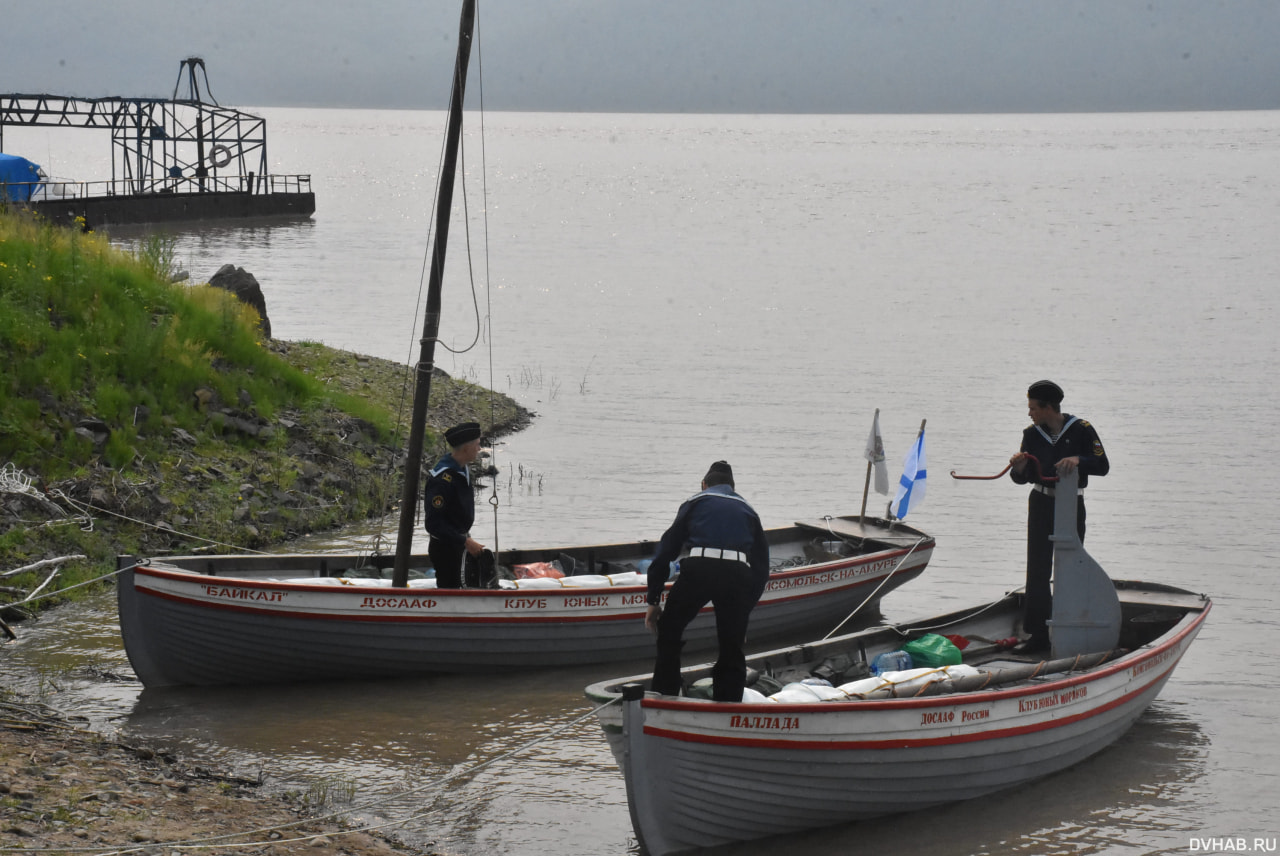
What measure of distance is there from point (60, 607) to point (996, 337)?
107 ft

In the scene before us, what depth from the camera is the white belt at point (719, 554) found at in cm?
967

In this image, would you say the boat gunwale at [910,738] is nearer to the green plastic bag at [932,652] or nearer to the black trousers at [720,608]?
the black trousers at [720,608]

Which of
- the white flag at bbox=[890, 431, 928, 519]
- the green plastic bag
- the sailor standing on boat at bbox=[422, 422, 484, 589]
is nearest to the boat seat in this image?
the white flag at bbox=[890, 431, 928, 519]

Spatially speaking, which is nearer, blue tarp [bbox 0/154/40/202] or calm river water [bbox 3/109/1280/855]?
calm river water [bbox 3/109/1280/855]

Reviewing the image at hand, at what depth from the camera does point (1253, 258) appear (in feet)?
219

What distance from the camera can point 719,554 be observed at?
967 cm

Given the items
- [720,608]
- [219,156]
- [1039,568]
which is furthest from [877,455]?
[219,156]

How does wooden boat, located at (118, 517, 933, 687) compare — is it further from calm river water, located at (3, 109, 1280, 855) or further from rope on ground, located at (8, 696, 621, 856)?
rope on ground, located at (8, 696, 621, 856)

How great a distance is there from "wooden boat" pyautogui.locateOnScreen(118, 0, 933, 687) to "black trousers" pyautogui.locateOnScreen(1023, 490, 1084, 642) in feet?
8.86

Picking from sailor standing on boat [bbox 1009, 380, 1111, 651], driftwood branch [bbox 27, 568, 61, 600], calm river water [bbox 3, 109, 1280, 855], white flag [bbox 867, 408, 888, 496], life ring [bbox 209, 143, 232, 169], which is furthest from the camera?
life ring [bbox 209, 143, 232, 169]

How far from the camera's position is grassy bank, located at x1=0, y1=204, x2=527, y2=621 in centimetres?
1655

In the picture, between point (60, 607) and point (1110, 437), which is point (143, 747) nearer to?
point (60, 607)

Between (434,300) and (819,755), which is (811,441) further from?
(819,755)

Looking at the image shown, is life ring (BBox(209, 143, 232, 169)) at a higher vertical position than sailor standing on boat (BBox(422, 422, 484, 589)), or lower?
higher
